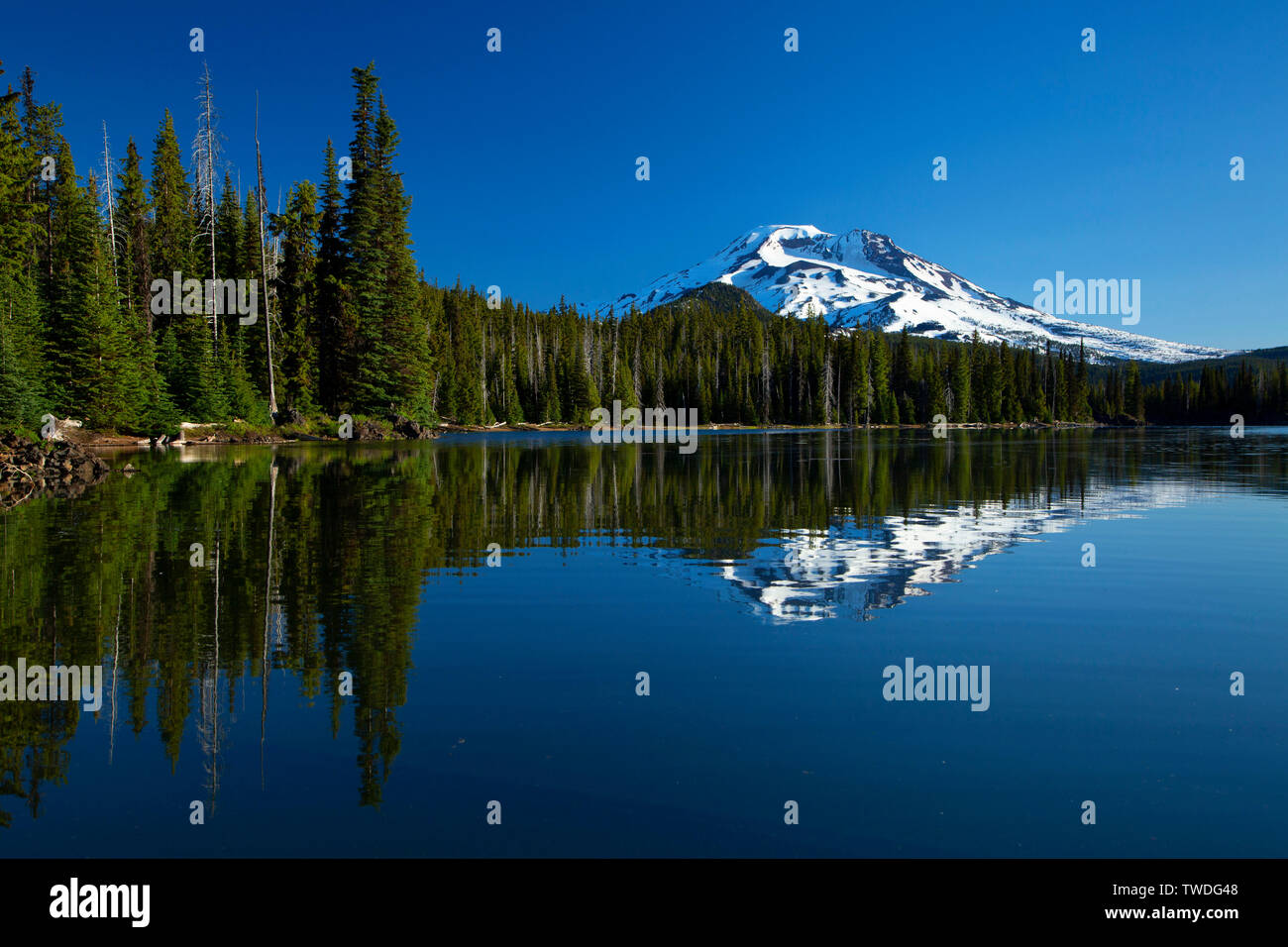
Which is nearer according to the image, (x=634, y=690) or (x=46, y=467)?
(x=634, y=690)

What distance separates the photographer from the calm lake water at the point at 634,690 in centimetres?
528

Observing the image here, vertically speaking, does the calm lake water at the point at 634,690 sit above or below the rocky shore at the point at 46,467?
below

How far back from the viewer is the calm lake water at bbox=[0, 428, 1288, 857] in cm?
528

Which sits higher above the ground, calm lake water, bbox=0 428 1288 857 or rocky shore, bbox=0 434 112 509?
rocky shore, bbox=0 434 112 509

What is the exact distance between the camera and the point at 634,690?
7.82 metres

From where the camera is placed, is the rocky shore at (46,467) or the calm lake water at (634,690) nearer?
the calm lake water at (634,690)

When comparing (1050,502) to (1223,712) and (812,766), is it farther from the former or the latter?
(812,766)

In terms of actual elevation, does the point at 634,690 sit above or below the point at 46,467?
below

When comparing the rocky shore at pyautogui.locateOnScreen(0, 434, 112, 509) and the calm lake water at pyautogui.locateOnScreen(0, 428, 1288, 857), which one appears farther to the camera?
the rocky shore at pyautogui.locateOnScreen(0, 434, 112, 509)

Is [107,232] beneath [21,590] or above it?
above

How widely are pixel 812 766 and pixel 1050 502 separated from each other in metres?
21.2
